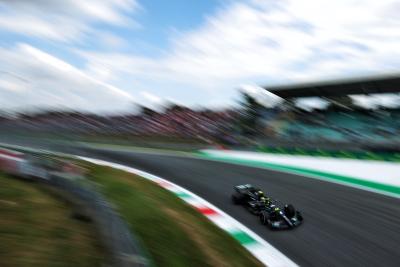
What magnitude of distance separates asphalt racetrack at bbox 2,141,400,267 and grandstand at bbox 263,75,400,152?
4.80m

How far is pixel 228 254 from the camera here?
226 inches

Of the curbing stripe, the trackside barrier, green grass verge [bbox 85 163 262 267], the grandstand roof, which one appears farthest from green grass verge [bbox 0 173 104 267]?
the grandstand roof

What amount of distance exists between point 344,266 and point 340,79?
13854mm

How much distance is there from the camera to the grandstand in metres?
16.5

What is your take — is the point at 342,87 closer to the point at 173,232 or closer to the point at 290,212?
the point at 290,212

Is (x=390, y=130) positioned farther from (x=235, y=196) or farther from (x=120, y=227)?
(x=120, y=227)

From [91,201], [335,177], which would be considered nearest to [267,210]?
→ [91,201]

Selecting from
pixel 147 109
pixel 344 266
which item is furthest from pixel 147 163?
pixel 147 109

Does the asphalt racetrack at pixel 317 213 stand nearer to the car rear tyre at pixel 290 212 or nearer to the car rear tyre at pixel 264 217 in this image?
the car rear tyre at pixel 264 217

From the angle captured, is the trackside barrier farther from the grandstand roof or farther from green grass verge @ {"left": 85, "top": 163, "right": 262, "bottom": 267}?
the grandstand roof

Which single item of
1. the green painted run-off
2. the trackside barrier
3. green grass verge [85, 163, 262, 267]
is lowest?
green grass verge [85, 163, 262, 267]

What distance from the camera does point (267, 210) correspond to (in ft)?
25.0

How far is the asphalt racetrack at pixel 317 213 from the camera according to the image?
6.14 m

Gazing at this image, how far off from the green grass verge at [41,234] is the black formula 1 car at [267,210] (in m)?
3.10
